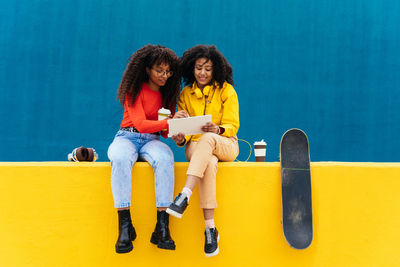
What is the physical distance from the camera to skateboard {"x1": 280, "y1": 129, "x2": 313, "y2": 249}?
1.87m

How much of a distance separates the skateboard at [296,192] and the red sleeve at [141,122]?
0.74 metres

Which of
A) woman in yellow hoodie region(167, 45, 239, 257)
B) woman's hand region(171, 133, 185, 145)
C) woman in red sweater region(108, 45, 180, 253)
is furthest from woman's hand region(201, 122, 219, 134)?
woman in red sweater region(108, 45, 180, 253)

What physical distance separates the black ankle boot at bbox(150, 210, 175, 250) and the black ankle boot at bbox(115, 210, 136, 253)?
0.42 ft

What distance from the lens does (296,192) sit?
190 cm

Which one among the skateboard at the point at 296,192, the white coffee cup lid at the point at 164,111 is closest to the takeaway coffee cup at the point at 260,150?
the skateboard at the point at 296,192

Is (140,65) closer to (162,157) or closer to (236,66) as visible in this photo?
(162,157)

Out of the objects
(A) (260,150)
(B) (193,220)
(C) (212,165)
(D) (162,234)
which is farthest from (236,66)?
(D) (162,234)

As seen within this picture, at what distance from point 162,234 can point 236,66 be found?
2.19m

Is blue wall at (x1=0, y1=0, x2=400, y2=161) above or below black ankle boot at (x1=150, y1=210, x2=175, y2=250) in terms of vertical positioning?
above

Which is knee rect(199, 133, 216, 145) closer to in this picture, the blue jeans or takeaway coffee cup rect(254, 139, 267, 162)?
the blue jeans

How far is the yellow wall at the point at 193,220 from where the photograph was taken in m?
1.93

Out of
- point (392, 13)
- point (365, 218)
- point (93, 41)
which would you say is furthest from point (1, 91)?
point (392, 13)

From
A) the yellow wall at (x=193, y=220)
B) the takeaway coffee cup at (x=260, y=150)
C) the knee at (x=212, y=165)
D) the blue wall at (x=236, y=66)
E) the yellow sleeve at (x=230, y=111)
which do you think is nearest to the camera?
the knee at (x=212, y=165)

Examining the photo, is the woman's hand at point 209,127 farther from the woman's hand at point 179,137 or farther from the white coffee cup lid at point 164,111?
the white coffee cup lid at point 164,111
